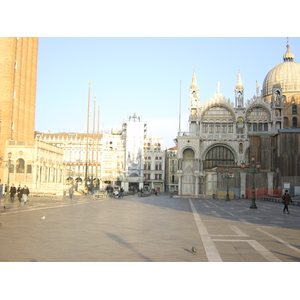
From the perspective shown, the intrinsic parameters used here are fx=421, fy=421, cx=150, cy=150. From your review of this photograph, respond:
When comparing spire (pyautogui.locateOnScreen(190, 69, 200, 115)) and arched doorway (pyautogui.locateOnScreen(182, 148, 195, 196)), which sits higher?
spire (pyautogui.locateOnScreen(190, 69, 200, 115))

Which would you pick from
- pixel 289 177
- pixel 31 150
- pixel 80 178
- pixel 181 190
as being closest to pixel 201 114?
pixel 181 190

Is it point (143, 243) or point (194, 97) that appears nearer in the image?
point (143, 243)

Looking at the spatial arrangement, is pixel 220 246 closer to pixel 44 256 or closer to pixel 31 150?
pixel 44 256

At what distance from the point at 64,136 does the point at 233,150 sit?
48916mm

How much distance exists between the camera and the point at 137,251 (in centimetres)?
1065

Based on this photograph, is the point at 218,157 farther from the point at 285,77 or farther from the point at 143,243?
the point at 143,243

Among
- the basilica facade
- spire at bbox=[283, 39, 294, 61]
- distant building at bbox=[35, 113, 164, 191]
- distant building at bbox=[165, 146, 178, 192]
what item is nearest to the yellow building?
the basilica facade

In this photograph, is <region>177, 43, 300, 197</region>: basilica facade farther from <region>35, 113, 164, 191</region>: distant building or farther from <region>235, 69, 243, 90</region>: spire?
<region>35, 113, 164, 191</region>: distant building

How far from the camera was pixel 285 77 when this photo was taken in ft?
265

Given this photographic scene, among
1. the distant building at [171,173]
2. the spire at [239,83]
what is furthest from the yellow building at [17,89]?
the distant building at [171,173]

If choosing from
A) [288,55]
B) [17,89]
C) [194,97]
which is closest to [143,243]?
[17,89]

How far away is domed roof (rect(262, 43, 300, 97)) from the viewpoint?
79875mm

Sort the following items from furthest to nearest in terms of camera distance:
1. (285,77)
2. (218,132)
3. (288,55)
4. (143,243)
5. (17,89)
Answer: (288,55), (285,77), (218,132), (17,89), (143,243)

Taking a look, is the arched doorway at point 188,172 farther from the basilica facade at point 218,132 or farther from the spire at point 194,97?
the spire at point 194,97
